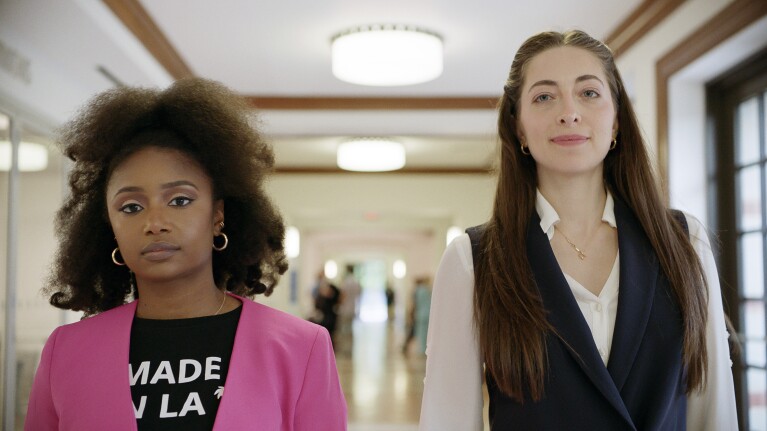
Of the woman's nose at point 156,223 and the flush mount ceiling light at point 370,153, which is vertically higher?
the flush mount ceiling light at point 370,153

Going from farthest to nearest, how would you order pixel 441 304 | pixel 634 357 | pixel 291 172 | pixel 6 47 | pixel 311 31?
pixel 291 172
pixel 311 31
pixel 6 47
pixel 441 304
pixel 634 357

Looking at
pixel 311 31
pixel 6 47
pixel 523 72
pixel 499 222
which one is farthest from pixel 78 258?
pixel 311 31

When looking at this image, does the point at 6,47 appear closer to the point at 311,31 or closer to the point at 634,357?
the point at 311,31

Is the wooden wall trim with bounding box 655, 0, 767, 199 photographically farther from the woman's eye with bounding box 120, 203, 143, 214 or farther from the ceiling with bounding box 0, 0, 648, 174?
the woman's eye with bounding box 120, 203, 143, 214

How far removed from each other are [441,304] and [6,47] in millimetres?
2676

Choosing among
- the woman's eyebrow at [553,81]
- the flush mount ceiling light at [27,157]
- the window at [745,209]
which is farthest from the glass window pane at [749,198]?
the flush mount ceiling light at [27,157]

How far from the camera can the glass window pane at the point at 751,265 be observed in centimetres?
372

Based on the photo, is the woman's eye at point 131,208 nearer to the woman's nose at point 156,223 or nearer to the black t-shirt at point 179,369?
the woman's nose at point 156,223

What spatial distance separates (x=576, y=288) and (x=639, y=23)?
3.23m

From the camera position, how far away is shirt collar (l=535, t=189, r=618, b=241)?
1581 millimetres

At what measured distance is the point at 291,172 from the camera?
33.4ft

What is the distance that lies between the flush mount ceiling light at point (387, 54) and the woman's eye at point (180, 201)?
3.15 metres

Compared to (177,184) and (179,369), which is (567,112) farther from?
(179,369)

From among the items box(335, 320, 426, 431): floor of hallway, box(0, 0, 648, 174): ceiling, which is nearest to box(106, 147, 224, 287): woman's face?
box(0, 0, 648, 174): ceiling
